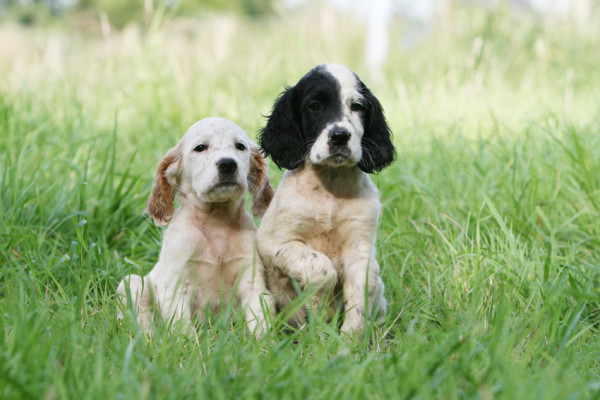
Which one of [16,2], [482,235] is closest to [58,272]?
[482,235]

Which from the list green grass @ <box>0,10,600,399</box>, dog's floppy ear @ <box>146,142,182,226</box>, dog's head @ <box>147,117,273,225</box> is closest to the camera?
green grass @ <box>0,10,600,399</box>

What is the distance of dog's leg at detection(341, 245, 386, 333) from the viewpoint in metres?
Result: 3.17

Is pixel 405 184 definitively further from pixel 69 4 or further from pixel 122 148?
pixel 69 4

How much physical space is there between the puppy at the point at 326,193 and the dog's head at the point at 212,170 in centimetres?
22

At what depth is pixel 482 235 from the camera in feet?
13.9

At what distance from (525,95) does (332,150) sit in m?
5.06

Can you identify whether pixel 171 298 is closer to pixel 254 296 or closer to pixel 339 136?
pixel 254 296

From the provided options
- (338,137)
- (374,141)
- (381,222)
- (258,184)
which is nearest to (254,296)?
(258,184)

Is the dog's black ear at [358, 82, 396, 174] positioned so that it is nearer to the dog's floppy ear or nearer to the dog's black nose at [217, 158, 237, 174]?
the dog's black nose at [217, 158, 237, 174]

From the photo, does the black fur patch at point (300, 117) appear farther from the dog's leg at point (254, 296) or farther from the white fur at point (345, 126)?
the dog's leg at point (254, 296)

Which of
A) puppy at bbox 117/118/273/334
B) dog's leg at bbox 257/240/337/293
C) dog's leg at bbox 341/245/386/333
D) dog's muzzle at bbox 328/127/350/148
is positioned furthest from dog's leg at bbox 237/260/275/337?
dog's muzzle at bbox 328/127/350/148

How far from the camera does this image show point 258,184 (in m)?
3.90

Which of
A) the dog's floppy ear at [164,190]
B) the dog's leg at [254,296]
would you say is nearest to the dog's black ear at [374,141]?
the dog's leg at [254,296]

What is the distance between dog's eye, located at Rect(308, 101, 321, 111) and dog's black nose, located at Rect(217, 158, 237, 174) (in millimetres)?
497
